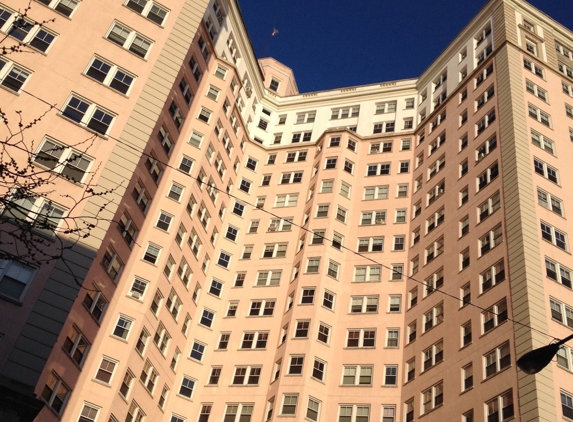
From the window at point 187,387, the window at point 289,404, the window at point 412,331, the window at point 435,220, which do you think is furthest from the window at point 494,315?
the window at point 187,387

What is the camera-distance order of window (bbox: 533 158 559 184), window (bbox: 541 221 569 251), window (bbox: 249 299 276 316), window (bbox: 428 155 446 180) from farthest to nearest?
window (bbox: 428 155 446 180)
window (bbox: 249 299 276 316)
window (bbox: 533 158 559 184)
window (bbox: 541 221 569 251)

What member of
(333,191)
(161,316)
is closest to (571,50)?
(333,191)

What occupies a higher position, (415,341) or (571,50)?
(571,50)

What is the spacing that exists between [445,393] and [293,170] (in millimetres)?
33318

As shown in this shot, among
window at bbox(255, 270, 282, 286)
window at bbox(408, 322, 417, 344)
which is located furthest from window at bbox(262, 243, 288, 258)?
window at bbox(408, 322, 417, 344)

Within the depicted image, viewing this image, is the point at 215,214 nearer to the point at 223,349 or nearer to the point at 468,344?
the point at 223,349

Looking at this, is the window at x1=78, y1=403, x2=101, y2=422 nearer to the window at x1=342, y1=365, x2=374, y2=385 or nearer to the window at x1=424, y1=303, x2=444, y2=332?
the window at x1=342, y1=365, x2=374, y2=385

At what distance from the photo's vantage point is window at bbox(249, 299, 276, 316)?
5919 centimetres

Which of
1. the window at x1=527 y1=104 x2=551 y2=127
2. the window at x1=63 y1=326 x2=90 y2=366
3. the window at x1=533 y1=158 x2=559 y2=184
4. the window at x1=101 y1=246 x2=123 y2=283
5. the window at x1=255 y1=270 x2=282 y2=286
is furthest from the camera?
the window at x1=255 y1=270 x2=282 y2=286

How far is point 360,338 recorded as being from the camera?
56.1 metres

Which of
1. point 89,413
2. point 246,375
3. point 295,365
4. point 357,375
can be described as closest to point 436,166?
point 357,375

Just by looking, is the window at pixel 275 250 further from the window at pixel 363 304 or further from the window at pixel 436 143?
the window at pixel 436 143

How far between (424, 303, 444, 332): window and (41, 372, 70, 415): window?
27646 mm

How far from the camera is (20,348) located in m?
34.0
